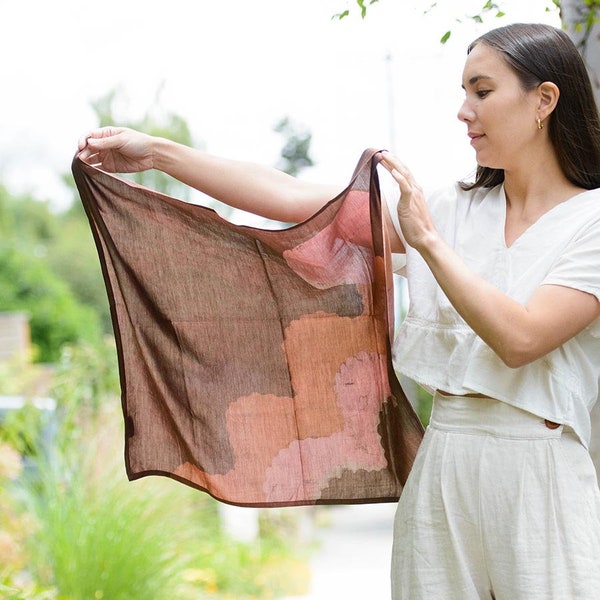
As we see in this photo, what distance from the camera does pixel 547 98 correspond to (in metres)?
1.96

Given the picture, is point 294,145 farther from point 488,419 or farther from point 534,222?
point 488,419

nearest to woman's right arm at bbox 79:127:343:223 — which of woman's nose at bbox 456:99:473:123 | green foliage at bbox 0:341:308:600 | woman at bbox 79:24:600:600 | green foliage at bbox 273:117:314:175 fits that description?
woman at bbox 79:24:600:600

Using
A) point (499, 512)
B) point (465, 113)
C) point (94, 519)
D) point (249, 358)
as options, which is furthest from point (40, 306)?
point (499, 512)

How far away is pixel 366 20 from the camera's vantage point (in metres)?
2.57

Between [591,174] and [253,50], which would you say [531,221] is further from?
[253,50]

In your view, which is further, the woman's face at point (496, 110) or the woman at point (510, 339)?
the woman's face at point (496, 110)

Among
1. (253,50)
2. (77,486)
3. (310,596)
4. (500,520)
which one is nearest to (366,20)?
(500,520)

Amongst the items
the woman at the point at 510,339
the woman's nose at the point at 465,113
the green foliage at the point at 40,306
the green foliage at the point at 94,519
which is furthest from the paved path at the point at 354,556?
the green foliage at the point at 40,306

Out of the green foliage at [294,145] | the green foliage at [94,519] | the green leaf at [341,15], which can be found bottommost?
the green foliage at [94,519]

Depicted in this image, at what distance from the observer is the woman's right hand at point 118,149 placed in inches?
84.4

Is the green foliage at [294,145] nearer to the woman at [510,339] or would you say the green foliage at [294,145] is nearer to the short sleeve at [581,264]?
the woman at [510,339]

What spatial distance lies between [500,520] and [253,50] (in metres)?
16.7

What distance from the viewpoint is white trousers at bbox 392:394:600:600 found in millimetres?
1826

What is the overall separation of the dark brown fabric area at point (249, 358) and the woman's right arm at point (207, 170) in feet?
0.27
